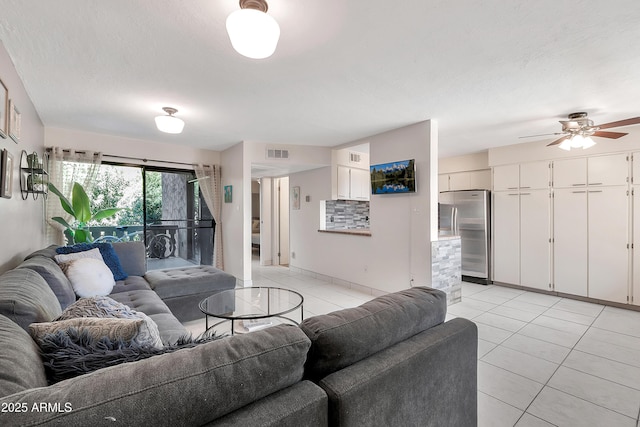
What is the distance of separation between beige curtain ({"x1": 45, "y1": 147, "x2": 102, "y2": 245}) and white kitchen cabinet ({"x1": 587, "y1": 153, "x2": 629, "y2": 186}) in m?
6.89

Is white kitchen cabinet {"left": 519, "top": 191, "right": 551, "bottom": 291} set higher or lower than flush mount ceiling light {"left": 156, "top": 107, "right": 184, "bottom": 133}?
lower

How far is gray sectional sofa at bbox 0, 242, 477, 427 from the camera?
653 mm

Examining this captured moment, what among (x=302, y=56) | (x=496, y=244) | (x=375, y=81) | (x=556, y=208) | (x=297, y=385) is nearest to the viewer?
(x=297, y=385)

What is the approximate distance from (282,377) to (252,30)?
1.57 m

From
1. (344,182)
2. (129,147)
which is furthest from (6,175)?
(344,182)

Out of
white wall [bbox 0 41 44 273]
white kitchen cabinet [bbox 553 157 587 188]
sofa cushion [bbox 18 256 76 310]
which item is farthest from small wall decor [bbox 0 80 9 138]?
white kitchen cabinet [bbox 553 157 587 188]

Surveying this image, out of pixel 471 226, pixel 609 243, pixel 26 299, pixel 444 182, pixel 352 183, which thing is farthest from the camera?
pixel 444 182

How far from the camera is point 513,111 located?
3.31m

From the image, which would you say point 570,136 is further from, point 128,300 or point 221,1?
point 128,300

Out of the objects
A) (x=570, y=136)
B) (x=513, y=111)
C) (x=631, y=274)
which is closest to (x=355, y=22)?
(x=513, y=111)

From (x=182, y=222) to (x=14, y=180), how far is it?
2.95 meters

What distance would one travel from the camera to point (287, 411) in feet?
2.67

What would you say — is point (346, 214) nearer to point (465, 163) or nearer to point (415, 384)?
point (465, 163)

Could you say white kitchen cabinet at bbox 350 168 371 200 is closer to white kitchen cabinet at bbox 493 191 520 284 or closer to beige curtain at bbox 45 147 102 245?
white kitchen cabinet at bbox 493 191 520 284
